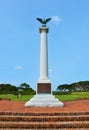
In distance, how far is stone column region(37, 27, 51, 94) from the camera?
1997cm

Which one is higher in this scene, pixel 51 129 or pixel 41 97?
pixel 41 97

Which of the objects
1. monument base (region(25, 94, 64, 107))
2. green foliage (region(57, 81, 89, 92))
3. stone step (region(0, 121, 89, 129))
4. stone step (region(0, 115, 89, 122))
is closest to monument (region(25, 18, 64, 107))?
monument base (region(25, 94, 64, 107))

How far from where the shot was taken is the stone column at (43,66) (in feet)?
65.5

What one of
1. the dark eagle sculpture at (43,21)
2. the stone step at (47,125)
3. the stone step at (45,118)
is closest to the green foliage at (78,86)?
the dark eagle sculpture at (43,21)

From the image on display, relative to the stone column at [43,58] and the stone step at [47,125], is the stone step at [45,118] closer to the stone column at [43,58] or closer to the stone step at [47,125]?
the stone step at [47,125]

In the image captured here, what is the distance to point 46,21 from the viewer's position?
21.5 m

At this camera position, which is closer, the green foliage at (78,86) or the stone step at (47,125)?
the stone step at (47,125)

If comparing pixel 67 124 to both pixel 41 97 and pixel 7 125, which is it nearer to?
pixel 7 125

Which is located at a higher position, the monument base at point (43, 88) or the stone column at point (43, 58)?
the stone column at point (43, 58)

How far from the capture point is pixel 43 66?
2030 cm

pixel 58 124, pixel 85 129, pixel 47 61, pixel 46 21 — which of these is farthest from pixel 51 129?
pixel 46 21

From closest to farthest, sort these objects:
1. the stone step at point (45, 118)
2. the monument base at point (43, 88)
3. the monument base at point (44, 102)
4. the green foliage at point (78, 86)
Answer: the stone step at point (45, 118), the monument base at point (44, 102), the monument base at point (43, 88), the green foliage at point (78, 86)

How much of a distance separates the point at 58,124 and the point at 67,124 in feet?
1.29

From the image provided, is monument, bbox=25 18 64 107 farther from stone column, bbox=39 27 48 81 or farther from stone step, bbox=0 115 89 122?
stone step, bbox=0 115 89 122
